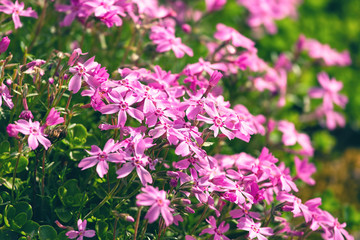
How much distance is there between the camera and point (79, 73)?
191 cm

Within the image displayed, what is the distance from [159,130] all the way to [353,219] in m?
1.85

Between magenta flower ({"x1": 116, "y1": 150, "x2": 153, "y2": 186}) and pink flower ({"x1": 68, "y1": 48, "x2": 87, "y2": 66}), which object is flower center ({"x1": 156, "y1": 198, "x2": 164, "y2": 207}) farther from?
pink flower ({"x1": 68, "y1": 48, "x2": 87, "y2": 66})

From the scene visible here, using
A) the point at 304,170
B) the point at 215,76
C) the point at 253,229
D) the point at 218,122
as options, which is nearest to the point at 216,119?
the point at 218,122

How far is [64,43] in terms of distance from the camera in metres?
2.97

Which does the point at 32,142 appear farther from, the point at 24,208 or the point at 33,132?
the point at 24,208

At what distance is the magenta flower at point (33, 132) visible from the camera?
5.73 feet

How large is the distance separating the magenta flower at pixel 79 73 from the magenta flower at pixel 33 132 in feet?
0.73

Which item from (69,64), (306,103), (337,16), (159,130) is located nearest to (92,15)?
(69,64)

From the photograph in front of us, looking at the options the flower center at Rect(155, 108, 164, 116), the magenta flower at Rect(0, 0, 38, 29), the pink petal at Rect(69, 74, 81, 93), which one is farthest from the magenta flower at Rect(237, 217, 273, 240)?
the magenta flower at Rect(0, 0, 38, 29)

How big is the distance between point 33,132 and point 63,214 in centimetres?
46

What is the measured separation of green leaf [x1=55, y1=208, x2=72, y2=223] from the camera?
200 centimetres

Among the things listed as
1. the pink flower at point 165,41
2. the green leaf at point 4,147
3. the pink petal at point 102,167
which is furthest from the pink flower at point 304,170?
the green leaf at point 4,147

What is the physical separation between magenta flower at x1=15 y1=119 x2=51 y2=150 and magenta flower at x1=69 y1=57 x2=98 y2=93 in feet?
0.73

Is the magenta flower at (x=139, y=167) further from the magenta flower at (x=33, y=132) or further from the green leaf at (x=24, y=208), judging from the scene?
the green leaf at (x=24, y=208)
